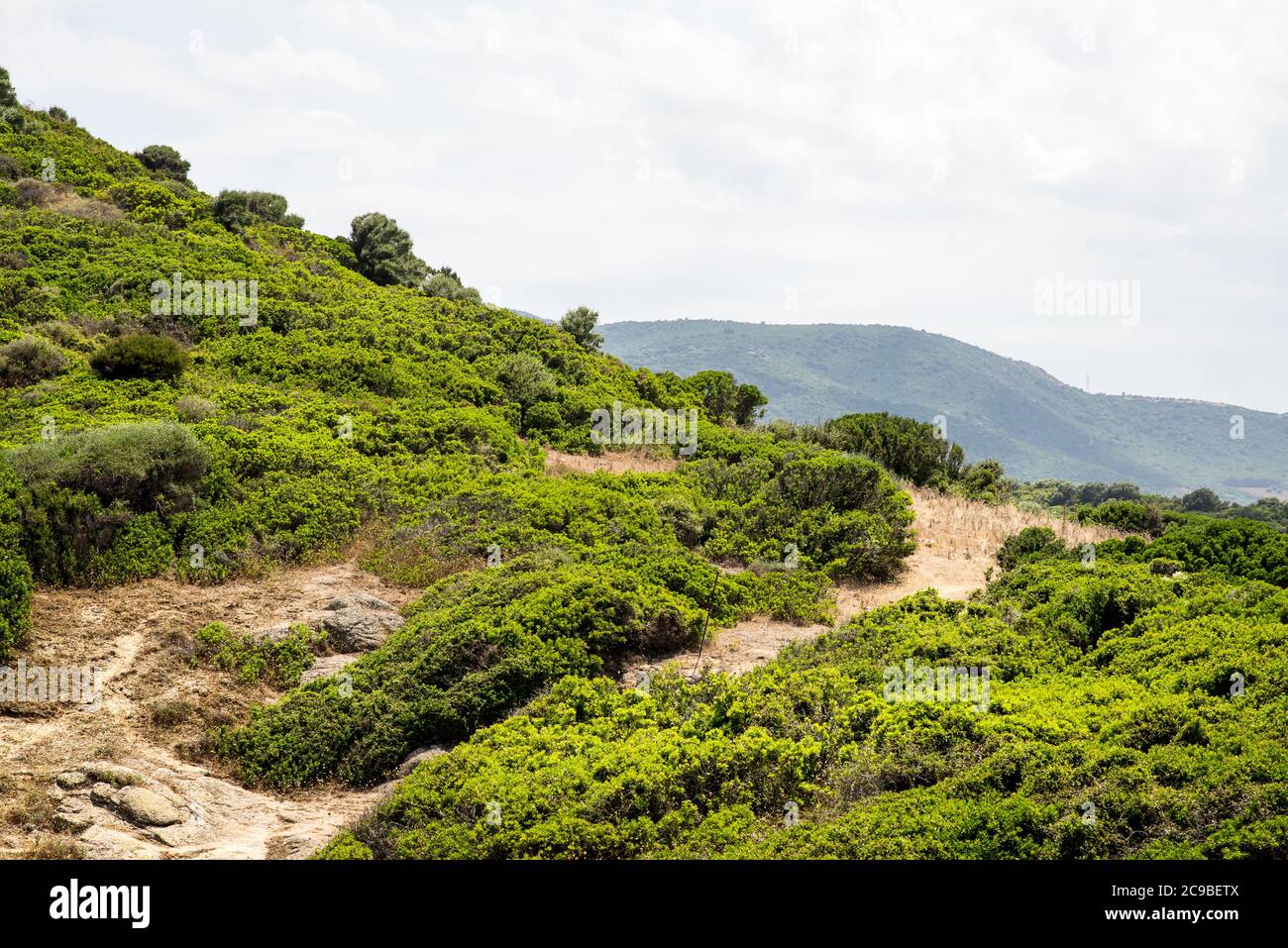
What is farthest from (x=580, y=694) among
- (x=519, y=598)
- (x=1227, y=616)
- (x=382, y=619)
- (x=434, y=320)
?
(x=434, y=320)

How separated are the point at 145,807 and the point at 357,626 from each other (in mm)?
4589

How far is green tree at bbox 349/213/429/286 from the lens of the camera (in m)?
30.6

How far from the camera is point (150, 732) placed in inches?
380

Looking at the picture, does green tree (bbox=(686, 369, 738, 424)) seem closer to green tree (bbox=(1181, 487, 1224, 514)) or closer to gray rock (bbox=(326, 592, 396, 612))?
gray rock (bbox=(326, 592, 396, 612))

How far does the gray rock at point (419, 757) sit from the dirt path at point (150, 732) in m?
0.40

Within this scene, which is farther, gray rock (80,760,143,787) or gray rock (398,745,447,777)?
gray rock (398,745,447,777)

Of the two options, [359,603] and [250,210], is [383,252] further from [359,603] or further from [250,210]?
[359,603]

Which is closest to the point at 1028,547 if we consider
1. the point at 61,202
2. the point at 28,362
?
the point at 28,362

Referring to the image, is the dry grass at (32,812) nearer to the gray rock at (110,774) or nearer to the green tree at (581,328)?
the gray rock at (110,774)

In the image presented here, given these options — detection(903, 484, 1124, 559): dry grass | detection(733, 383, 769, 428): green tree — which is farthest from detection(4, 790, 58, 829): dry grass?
detection(733, 383, 769, 428): green tree

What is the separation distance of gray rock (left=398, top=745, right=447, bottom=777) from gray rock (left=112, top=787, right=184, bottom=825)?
7.30 feet

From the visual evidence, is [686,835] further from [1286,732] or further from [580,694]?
[1286,732]

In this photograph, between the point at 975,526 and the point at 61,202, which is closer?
the point at 975,526

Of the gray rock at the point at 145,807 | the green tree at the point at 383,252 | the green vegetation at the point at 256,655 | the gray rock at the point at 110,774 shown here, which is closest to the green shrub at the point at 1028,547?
the green vegetation at the point at 256,655
